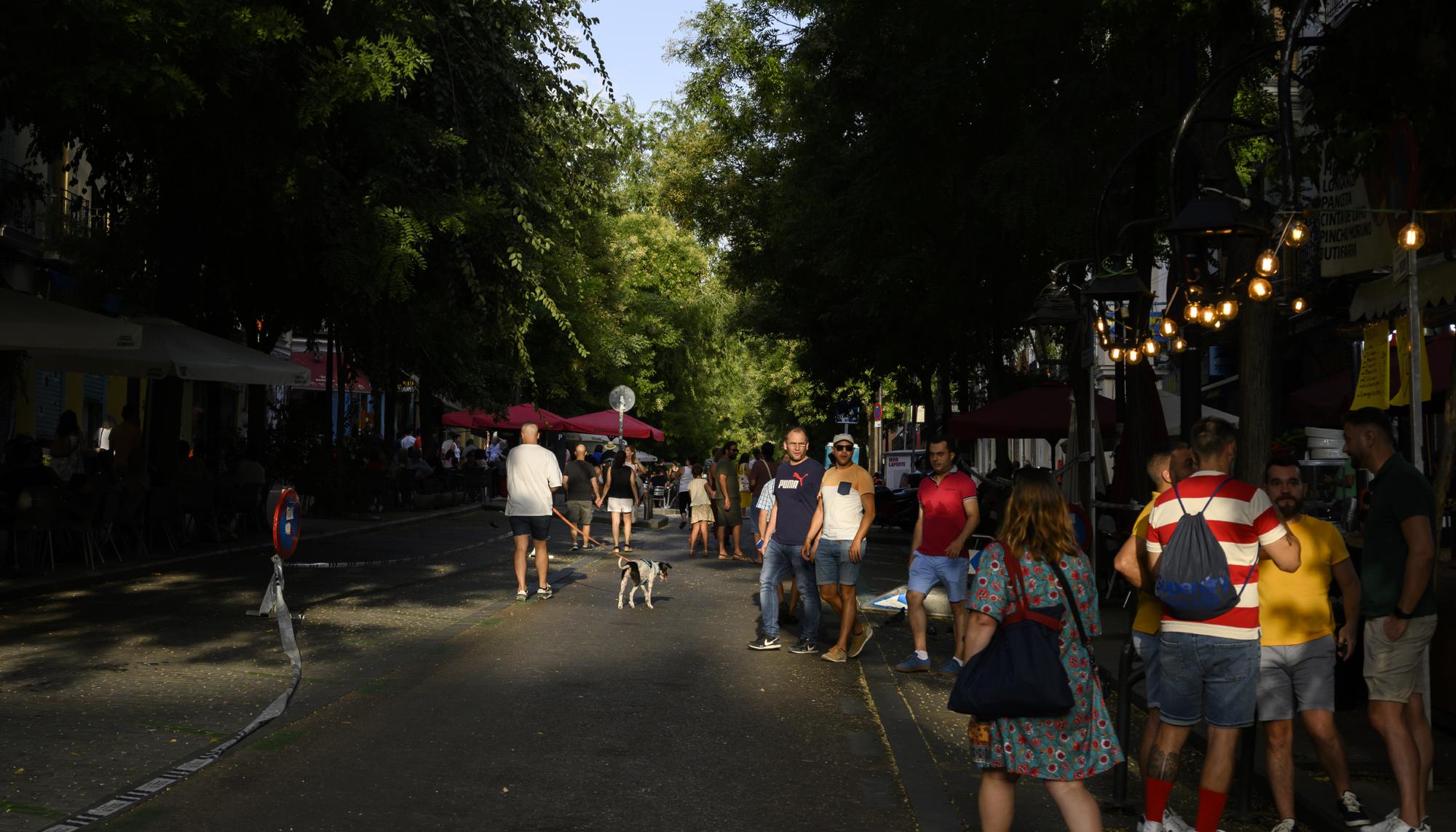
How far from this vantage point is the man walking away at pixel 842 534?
12492 millimetres

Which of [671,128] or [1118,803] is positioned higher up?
[671,128]

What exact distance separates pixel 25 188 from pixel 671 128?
29.4 metres

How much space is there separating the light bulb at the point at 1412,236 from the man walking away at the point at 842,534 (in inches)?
205

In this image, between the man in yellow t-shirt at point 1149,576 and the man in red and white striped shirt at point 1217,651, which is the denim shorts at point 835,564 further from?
the man in red and white striped shirt at point 1217,651

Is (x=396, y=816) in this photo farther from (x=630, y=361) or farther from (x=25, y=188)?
(x=630, y=361)

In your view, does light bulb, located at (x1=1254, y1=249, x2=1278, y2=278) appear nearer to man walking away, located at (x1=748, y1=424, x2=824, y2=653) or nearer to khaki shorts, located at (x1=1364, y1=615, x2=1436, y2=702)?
khaki shorts, located at (x1=1364, y1=615, x2=1436, y2=702)

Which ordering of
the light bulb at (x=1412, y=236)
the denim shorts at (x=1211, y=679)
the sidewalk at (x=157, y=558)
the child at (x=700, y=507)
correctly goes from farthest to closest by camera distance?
the child at (x=700, y=507) → the sidewalk at (x=157, y=558) → the light bulb at (x=1412, y=236) → the denim shorts at (x=1211, y=679)

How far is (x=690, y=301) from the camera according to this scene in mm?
61812

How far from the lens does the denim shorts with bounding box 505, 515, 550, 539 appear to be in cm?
1628

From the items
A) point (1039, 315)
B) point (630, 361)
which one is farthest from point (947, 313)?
point (630, 361)

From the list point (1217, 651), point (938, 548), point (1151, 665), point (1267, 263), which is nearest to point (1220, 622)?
point (1217, 651)

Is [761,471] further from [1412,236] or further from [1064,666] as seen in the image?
[1064,666]

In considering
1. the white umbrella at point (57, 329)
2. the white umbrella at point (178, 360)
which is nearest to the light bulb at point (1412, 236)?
the white umbrella at point (57, 329)

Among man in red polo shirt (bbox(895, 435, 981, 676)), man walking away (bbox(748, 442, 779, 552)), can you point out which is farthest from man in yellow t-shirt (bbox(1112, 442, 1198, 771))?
man walking away (bbox(748, 442, 779, 552))
